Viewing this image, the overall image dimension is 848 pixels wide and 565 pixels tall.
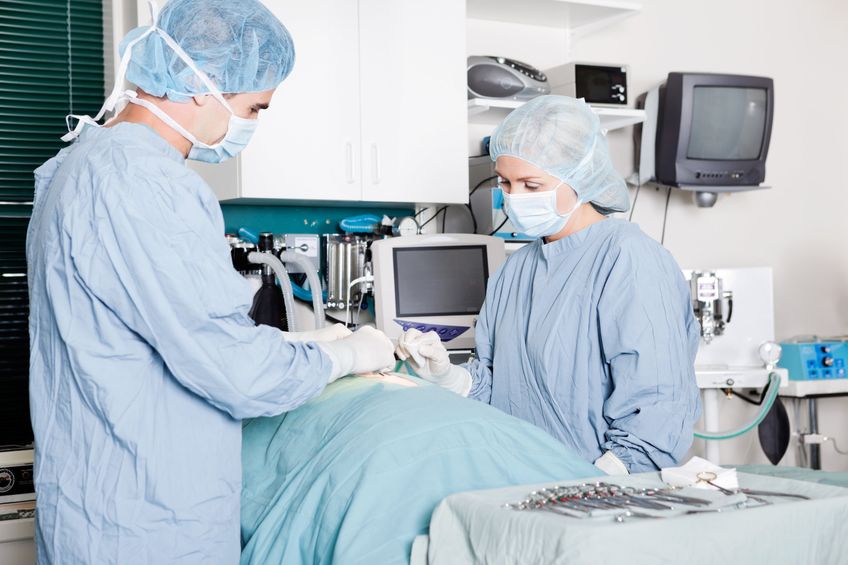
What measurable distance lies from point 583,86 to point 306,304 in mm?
1229

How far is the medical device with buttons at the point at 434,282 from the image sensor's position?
291cm

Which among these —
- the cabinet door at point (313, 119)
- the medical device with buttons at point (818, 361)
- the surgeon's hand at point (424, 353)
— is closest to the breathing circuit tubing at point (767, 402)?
the medical device with buttons at point (818, 361)

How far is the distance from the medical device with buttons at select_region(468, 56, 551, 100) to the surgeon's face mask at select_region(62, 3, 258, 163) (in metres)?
1.76

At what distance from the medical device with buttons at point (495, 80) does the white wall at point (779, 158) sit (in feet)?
2.31

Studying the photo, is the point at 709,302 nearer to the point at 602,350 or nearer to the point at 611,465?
the point at 602,350

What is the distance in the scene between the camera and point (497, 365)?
6.50 feet

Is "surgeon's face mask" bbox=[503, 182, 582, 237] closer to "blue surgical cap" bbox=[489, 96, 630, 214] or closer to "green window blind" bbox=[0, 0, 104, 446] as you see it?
"blue surgical cap" bbox=[489, 96, 630, 214]

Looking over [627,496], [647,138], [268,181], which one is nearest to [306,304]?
[268,181]

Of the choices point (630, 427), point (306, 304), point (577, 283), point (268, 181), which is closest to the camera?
point (630, 427)

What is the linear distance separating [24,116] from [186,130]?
1.78 m

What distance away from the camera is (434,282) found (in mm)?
2965

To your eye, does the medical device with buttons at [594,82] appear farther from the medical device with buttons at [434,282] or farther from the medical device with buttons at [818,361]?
the medical device with buttons at [818,361]

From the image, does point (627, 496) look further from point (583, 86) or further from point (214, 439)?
point (583, 86)

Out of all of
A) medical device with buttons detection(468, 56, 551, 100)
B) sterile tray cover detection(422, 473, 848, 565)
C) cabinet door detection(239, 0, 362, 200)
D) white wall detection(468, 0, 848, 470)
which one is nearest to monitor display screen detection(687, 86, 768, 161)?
white wall detection(468, 0, 848, 470)
